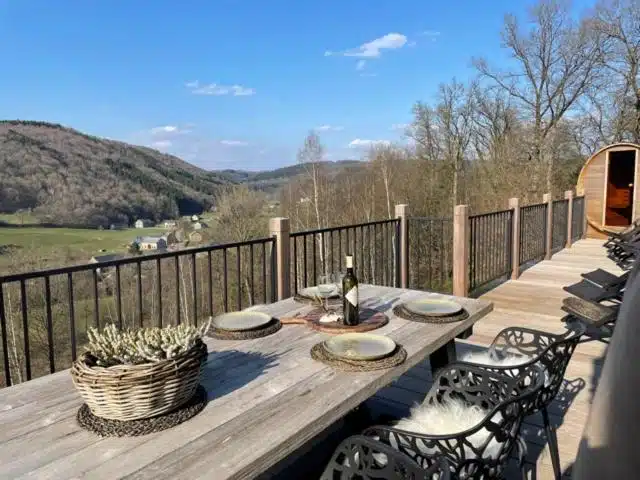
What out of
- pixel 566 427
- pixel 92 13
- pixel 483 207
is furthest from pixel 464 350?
pixel 92 13

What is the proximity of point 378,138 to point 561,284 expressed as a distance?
12.8 meters

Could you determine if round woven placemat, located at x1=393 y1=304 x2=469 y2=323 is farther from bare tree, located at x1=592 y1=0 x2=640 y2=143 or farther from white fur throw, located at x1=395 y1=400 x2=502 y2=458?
bare tree, located at x1=592 y1=0 x2=640 y2=143

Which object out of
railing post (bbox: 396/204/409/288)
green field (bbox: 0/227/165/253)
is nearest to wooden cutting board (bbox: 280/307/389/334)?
railing post (bbox: 396/204/409/288)

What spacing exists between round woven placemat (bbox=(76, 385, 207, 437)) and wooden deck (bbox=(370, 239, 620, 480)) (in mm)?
957

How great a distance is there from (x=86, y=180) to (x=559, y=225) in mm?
18917

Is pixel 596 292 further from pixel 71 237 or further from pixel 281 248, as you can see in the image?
pixel 71 237

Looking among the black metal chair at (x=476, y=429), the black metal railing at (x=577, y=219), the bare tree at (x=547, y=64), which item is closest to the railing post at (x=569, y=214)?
the black metal railing at (x=577, y=219)

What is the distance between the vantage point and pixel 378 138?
17.7m

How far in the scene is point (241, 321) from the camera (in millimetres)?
2010

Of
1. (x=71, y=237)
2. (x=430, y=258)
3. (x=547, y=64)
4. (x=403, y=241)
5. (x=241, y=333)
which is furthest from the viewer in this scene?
(x=71, y=237)

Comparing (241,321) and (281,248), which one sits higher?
(281,248)

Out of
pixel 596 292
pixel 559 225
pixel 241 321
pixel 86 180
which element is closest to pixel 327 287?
pixel 241 321

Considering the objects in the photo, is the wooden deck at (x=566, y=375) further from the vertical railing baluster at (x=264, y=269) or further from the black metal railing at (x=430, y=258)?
the vertical railing baluster at (x=264, y=269)

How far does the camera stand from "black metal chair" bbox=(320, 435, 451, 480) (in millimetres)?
1150
